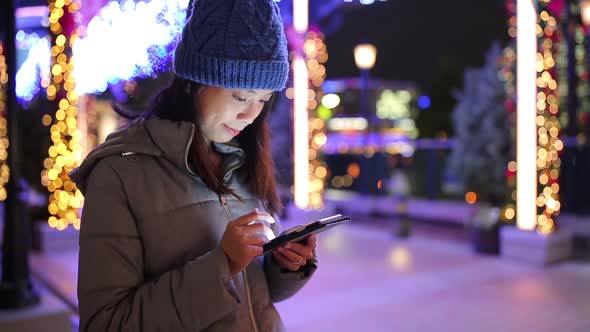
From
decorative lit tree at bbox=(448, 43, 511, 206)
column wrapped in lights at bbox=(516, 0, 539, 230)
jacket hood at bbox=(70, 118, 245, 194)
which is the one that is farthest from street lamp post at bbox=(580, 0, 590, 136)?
jacket hood at bbox=(70, 118, 245, 194)

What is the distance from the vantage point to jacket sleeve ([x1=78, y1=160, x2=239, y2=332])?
3.73 ft

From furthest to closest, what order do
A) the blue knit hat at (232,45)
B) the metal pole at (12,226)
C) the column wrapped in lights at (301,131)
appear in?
1. the column wrapped in lights at (301,131)
2. the metal pole at (12,226)
3. the blue knit hat at (232,45)

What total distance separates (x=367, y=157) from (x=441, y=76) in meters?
14.3

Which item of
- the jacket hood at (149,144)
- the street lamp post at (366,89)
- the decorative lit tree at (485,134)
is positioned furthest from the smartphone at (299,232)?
the street lamp post at (366,89)

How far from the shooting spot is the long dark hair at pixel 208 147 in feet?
4.35

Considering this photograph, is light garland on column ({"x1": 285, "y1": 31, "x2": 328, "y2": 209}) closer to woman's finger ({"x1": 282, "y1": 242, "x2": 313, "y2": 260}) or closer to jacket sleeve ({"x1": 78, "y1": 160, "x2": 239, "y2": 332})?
woman's finger ({"x1": 282, "y1": 242, "x2": 313, "y2": 260})

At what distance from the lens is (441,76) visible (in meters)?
25.2

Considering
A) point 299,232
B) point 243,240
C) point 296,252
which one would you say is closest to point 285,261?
point 296,252

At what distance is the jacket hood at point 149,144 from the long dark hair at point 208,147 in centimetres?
4

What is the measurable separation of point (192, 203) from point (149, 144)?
158 mm

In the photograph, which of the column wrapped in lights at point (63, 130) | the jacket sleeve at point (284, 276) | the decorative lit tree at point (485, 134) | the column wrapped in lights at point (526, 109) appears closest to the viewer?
the jacket sleeve at point (284, 276)

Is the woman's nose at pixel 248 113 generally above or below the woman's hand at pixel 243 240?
above

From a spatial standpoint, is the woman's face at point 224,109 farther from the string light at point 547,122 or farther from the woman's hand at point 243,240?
the string light at point 547,122

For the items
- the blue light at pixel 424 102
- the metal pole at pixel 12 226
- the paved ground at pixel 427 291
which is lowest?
the paved ground at pixel 427 291
